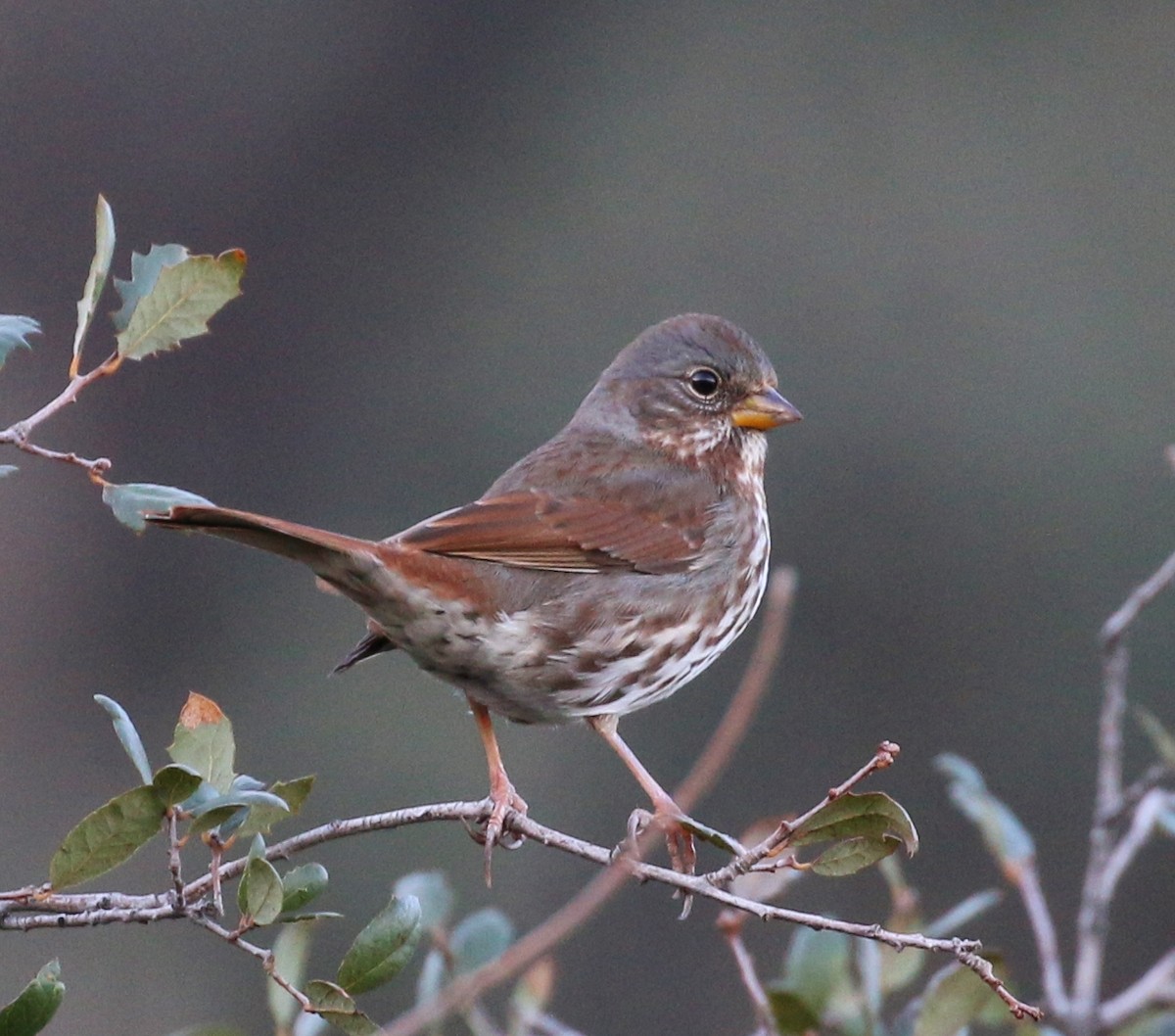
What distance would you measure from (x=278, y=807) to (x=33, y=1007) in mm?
473

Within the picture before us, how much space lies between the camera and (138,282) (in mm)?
3156

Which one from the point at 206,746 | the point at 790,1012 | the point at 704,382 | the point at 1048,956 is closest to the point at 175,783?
the point at 206,746

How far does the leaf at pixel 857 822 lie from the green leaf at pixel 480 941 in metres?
0.97

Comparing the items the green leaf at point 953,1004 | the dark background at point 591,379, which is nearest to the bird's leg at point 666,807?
the green leaf at point 953,1004

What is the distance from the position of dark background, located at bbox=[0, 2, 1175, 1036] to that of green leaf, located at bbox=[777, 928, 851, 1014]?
8.23m

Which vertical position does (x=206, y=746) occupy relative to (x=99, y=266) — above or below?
below

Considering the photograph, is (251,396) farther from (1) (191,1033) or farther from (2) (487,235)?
(1) (191,1033)

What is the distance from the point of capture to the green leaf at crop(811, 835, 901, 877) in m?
3.10

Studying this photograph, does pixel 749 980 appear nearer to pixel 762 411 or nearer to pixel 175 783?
pixel 175 783

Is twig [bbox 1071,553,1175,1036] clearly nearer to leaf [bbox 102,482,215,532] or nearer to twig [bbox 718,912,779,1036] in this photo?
twig [bbox 718,912,779,1036]

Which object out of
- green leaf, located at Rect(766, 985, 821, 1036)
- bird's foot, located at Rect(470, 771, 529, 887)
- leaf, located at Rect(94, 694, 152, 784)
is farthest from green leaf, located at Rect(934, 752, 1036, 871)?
leaf, located at Rect(94, 694, 152, 784)

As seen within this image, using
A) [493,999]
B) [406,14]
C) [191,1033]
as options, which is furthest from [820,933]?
[406,14]

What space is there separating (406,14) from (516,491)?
55.8ft

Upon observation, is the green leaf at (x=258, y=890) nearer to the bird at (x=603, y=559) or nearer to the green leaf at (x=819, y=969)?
the bird at (x=603, y=559)
